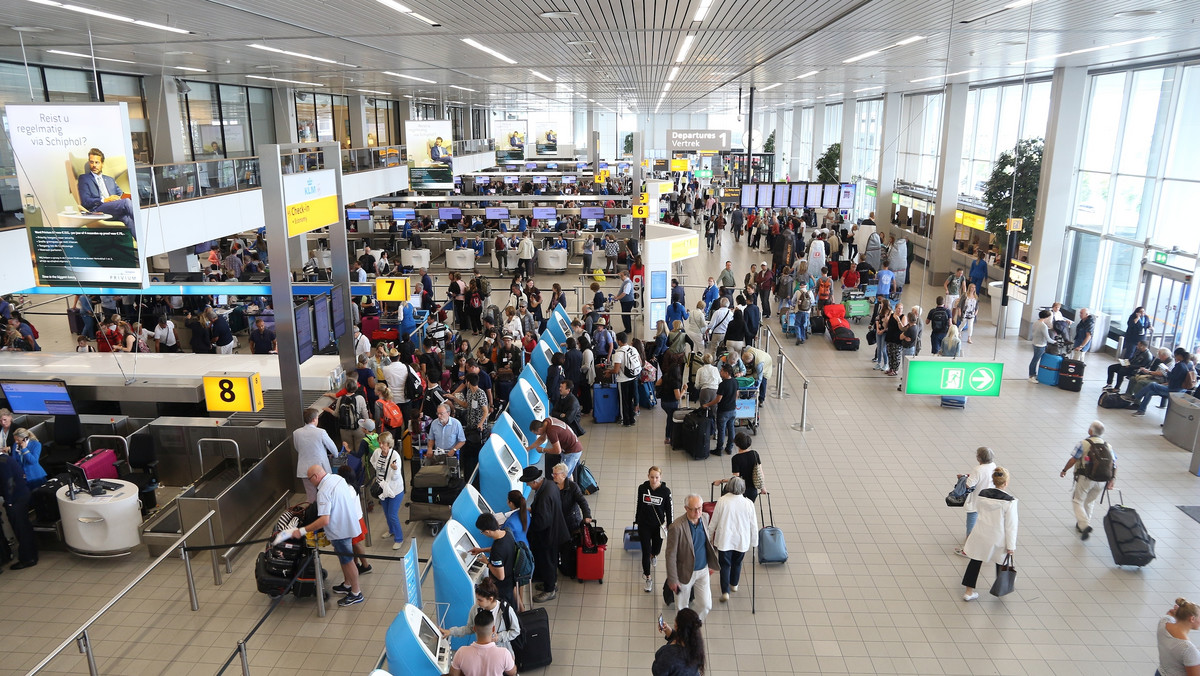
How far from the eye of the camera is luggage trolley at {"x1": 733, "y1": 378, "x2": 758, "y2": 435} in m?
11.2

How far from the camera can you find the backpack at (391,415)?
31.7ft

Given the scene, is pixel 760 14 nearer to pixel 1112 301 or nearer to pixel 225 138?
pixel 1112 301

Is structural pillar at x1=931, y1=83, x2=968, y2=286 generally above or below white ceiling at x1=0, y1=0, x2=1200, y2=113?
below

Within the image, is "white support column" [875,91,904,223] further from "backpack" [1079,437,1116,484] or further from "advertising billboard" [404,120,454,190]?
"backpack" [1079,437,1116,484]

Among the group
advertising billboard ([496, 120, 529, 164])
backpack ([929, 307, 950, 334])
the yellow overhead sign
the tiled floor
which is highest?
advertising billboard ([496, 120, 529, 164])

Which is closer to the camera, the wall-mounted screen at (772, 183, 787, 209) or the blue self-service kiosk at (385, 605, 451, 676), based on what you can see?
the blue self-service kiosk at (385, 605, 451, 676)

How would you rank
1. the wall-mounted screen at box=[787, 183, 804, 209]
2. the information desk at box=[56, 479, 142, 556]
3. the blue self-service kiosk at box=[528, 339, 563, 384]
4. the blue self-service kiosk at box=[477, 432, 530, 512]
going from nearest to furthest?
the blue self-service kiosk at box=[477, 432, 530, 512] < the information desk at box=[56, 479, 142, 556] < the blue self-service kiosk at box=[528, 339, 563, 384] < the wall-mounted screen at box=[787, 183, 804, 209]

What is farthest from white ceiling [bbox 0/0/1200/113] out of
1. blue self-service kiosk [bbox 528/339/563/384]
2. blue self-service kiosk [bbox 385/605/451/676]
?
blue self-service kiosk [bbox 385/605/451/676]

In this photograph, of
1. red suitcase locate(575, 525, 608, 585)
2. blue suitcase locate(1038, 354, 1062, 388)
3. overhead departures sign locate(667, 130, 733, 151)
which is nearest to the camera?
red suitcase locate(575, 525, 608, 585)

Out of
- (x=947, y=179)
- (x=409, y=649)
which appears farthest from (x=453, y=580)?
(x=947, y=179)

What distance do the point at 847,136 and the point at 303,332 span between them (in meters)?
30.8

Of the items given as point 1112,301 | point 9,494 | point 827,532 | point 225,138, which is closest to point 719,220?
point 1112,301

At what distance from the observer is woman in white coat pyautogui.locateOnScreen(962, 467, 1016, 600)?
23.4 ft

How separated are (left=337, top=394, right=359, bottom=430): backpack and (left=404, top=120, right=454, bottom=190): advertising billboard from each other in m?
15.0
